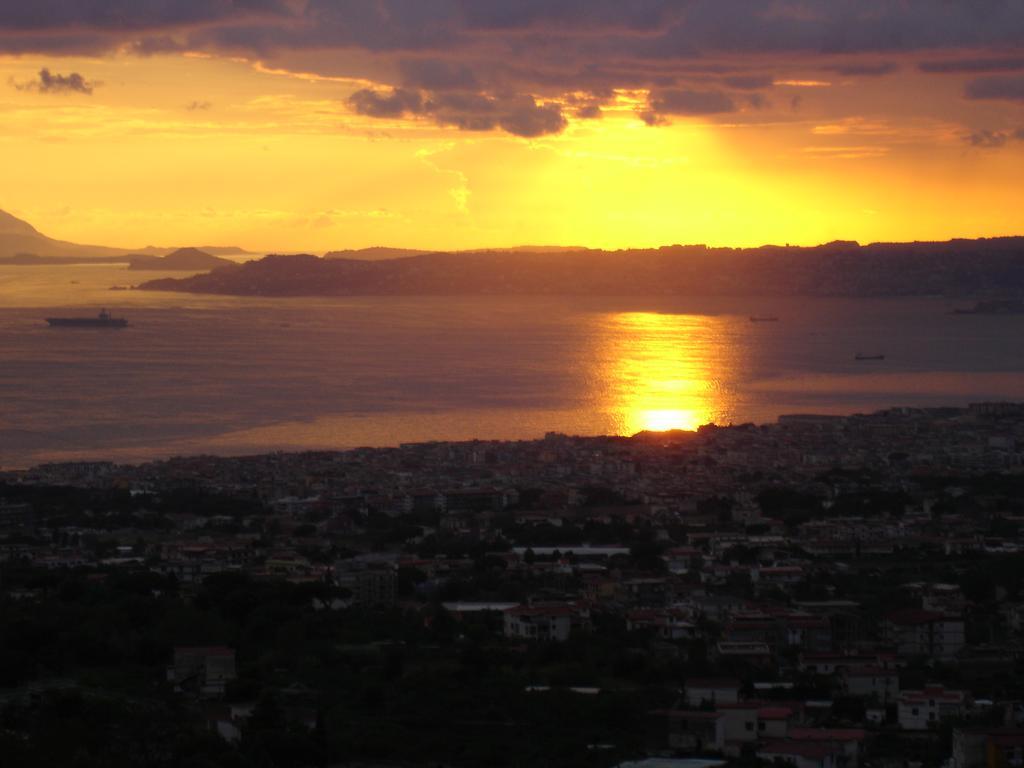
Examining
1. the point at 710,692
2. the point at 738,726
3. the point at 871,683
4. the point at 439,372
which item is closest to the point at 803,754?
the point at 738,726

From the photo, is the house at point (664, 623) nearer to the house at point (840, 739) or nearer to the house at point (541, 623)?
the house at point (541, 623)

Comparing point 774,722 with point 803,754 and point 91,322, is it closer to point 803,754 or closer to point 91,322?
point 803,754

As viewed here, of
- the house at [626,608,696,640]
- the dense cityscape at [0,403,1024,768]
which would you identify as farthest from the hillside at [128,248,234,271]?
the house at [626,608,696,640]

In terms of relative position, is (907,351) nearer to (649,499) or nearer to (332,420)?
(332,420)

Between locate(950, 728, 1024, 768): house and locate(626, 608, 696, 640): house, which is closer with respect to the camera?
locate(950, 728, 1024, 768): house

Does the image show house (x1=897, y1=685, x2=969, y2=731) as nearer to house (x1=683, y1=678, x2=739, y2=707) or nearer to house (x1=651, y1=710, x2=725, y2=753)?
house (x1=683, y1=678, x2=739, y2=707)

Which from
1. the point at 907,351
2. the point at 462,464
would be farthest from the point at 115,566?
the point at 907,351
